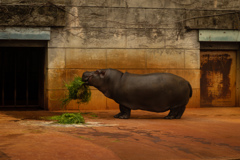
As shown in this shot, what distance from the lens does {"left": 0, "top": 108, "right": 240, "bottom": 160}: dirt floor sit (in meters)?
5.98

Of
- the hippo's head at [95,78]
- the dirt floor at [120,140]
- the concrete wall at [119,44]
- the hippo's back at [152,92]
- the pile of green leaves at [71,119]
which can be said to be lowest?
the dirt floor at [120,140]

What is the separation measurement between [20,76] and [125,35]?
4.36 m

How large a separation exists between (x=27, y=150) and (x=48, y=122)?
3730 millimetres

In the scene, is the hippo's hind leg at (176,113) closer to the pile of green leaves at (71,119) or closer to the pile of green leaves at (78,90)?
the pile of green leaves at (78,90)

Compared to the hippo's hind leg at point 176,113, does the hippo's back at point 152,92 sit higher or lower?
higher

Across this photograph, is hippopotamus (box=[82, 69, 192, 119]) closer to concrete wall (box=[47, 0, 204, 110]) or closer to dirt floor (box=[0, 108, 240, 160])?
dirt floor (box=[0, 108, 240, 160])

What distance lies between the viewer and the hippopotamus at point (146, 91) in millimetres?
10477

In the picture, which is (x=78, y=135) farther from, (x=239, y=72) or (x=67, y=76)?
(x=239, y=72)

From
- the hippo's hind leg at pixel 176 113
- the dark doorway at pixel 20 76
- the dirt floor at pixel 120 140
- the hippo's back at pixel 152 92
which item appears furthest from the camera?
the dark doorway at pixel 20 76

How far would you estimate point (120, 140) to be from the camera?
716cm

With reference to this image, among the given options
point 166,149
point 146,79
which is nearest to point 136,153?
point 166,149

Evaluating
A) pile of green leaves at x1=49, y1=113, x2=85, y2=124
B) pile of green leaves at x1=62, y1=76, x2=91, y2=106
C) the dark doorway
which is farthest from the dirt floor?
the dark doorway

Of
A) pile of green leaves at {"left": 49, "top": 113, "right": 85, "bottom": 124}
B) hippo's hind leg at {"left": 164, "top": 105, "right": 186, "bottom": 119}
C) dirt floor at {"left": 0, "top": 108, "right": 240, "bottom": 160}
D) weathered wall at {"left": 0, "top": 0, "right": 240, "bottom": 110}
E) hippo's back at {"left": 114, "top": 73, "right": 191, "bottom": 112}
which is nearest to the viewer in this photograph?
dirt floor at {"left": 0, "top": 108, "right": 240, "bottom": 160}

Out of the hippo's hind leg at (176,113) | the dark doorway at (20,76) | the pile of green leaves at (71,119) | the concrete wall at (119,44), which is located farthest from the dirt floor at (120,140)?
the dark doorway at (20,76)
